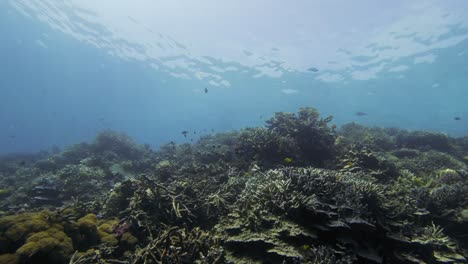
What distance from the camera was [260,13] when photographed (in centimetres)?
2562

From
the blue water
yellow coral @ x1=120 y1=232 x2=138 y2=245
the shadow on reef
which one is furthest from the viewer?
the blue water

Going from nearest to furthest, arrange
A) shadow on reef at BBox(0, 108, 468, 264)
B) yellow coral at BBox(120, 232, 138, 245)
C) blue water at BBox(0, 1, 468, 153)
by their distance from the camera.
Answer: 1. shadow on reef at BBox(0, 108, 468, 264)
2. yellow coral at BBox(120, 232, 138, 245)
3. blue water at BBox(0, 1, 468, 153)

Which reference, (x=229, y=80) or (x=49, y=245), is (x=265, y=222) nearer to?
(x=49, y=245)

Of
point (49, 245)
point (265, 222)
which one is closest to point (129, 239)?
point (49, 245)

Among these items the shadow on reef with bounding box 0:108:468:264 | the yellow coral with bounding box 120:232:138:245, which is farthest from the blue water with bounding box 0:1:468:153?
the yellow coral with bounding box 120:232:138:245

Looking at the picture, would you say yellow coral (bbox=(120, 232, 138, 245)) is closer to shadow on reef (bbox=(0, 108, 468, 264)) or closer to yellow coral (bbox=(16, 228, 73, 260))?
shadow on reef (bbox=(0, 108, 468, 264))

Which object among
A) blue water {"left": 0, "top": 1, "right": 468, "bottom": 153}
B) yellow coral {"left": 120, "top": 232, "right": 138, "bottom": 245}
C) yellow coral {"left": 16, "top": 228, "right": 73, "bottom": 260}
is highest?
blue water {"left": 0, "top": 1, "right": 468, "bottom": 153}

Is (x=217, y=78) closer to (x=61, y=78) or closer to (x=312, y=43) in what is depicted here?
(x=312, y=43)

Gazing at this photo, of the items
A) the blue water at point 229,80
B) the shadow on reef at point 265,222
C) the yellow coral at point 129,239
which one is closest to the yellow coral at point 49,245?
the shadow on reef at point 265,222

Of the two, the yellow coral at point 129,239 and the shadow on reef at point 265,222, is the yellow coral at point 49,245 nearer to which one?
the shadow on reef at point 265,222

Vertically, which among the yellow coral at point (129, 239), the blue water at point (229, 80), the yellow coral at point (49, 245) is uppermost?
the blue water at point (229, 80)

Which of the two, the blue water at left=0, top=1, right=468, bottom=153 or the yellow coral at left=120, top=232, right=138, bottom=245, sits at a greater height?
the blue water at left=0, top=1, right=468, bottom=153

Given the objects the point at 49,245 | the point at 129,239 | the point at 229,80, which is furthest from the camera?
the point at 229,80

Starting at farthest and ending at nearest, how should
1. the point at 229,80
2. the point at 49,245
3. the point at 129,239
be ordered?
Result: the point at 229,80 → the point at 129,239 → the point at 49,245
